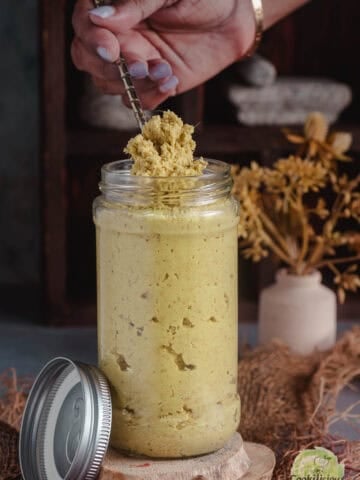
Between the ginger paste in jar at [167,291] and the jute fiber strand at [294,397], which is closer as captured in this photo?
the ginger paste in jar at [167,291]

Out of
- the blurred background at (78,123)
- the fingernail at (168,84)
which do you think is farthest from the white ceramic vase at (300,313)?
the fingernail at (168,84)

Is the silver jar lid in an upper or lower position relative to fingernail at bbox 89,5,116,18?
lower

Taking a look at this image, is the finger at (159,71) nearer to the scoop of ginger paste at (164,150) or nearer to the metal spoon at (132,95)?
the metal spoon at (132,95)

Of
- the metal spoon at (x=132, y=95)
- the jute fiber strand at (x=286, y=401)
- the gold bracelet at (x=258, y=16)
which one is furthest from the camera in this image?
the gold bracelet at (x=258, y=16)

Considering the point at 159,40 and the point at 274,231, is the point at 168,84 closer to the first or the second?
the point at 159,40

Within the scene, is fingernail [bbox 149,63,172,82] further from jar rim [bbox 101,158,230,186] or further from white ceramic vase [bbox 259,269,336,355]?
white ceramic vase [bbox 259,269,336,355]

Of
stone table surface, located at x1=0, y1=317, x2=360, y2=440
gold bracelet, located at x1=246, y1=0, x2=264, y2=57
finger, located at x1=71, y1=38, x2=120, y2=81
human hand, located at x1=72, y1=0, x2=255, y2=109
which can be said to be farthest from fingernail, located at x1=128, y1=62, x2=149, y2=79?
stone table surface, located at x1=0, y1=317, x2=360, y2=440
